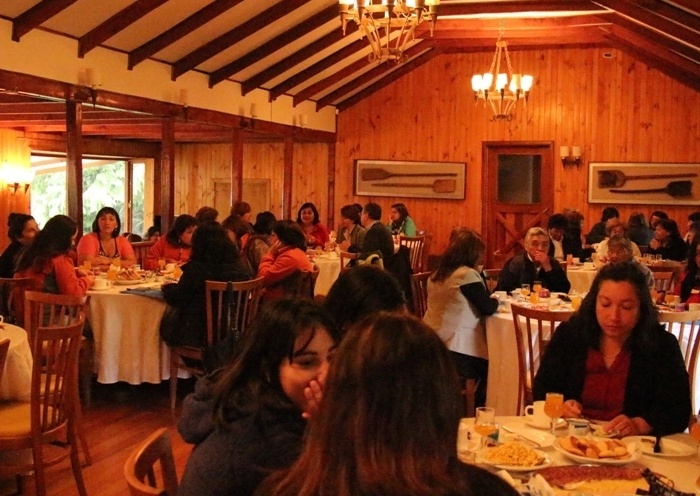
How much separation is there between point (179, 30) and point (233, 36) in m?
0.84

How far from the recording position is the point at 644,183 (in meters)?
11.3

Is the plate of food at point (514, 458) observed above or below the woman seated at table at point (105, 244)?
below

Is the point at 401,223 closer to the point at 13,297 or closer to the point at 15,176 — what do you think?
the point at 15,176

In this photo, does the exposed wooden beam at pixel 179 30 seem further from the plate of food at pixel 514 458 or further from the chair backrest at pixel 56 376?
the plate of food at pixel 514 458

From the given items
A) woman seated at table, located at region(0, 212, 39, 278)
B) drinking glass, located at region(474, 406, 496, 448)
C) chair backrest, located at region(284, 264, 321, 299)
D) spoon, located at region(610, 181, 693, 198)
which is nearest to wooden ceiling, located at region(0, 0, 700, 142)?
spoon, located at region(610, 181, 693, 198)

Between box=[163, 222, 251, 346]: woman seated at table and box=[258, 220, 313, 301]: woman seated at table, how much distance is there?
656mm

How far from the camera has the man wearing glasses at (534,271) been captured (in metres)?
5.89

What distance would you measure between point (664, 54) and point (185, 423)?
9.35 meters

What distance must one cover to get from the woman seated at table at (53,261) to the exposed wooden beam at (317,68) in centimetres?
604

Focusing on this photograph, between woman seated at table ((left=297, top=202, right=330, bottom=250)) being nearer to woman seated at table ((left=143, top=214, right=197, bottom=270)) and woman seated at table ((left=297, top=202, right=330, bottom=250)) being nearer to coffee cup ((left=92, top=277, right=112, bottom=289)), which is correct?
woman seated at table ((left=143, top=214, right=197, bottom=270))

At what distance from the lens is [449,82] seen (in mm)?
12297

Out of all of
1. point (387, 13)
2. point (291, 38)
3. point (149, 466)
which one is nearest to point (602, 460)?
point (149, 466)

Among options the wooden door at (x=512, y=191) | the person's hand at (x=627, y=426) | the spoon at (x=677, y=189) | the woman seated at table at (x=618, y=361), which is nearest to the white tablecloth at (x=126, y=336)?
the woman seated at table at (x=618, y=361)

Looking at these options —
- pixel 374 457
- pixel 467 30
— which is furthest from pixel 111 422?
pixel 467 30
